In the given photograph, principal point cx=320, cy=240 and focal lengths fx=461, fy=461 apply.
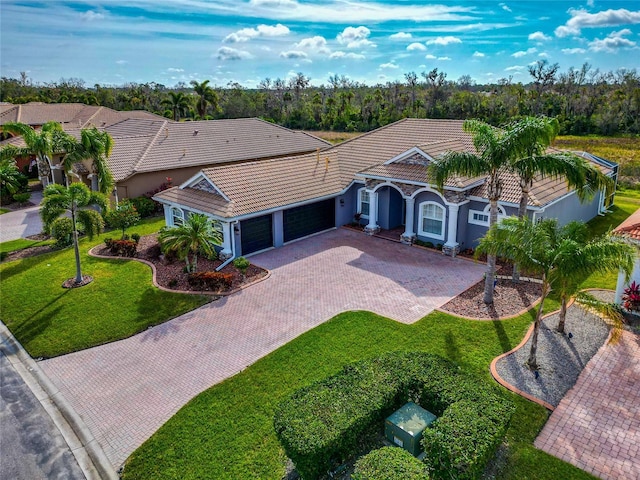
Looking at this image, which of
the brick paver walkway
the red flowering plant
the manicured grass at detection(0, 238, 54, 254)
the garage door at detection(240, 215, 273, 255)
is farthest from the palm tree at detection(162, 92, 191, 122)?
the brick paver walkway

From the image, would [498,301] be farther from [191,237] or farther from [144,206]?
[144,206]

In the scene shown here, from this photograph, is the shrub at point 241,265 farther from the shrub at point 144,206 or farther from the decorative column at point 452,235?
the shrub at point 144,206

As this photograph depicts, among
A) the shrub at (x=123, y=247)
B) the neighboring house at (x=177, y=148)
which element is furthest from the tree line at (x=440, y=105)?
the shrub at (x=123, y=247)

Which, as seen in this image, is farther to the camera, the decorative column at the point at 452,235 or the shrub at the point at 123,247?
the shrub at the point at 123,247

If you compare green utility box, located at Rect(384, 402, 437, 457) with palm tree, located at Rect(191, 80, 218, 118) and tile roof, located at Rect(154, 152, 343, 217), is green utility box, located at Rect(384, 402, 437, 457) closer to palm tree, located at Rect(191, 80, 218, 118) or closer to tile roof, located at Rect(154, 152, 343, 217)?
tile roof, located at Rect(154, 152, 343, 217)

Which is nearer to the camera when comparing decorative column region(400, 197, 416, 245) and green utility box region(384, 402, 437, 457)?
green utility box region(384, 402, 437, 457)

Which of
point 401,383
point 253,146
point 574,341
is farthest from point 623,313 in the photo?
point 253,146
